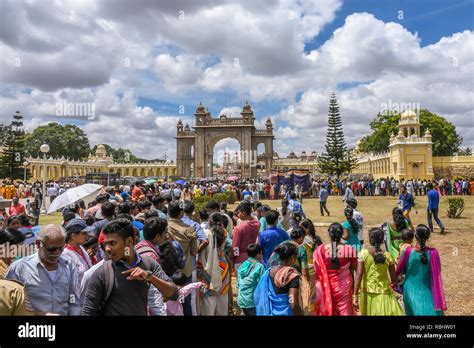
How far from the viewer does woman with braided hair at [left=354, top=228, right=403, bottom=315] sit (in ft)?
10.7

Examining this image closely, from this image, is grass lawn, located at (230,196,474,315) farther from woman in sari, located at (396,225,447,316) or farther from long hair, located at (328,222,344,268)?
long hair, located at (328,222,344,268)

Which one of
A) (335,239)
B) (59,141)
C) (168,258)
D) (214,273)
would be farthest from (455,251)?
(59,141)

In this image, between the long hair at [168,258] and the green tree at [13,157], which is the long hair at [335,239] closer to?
the long hair at [168,258]

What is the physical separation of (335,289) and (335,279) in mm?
91

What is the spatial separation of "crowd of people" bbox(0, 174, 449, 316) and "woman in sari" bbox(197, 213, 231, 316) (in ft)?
0.03

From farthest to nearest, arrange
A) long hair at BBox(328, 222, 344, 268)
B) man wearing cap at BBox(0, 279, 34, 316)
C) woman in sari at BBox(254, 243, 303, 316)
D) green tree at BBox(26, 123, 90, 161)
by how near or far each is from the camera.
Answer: green tree at BBox(26, 123, 90, 161)
long hair at BBox(328, 222, 344, 268)
woman in sari at BBox(254, 243, 303, 316)
man wearing cap at BBox(0, 279, 34, 316)

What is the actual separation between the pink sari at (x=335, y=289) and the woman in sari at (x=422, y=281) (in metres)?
0.53

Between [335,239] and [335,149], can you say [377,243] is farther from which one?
[335,149]

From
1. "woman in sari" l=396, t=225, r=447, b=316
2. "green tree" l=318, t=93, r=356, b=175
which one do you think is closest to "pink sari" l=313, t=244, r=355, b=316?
"woman in sari" l=396, t=225, r=447, b=316

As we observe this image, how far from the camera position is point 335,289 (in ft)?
11.1

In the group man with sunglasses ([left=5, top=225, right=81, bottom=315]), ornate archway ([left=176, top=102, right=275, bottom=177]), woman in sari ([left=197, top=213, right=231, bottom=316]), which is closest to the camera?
man with sunglasses ([left=5, top=225, right=81, bottom=315])

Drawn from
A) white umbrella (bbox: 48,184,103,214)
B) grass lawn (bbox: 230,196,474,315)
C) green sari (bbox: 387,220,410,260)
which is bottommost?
grass lawn (bbox: 230,196,474,315)

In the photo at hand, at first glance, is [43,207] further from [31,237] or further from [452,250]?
[452,250]
